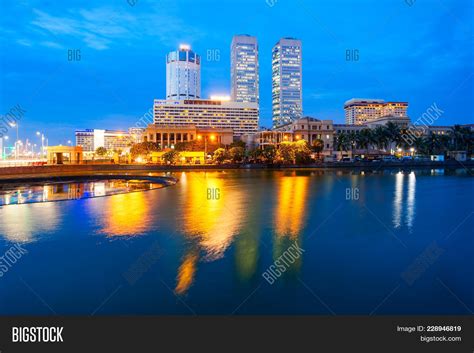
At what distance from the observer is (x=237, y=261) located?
1083 cm

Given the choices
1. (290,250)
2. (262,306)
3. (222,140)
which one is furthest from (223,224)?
(222,140)

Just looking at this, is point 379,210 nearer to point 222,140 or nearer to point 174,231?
point 174,231

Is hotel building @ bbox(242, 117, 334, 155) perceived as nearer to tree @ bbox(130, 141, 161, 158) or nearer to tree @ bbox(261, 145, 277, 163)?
tree @ bbox(130, 141, 161, 158)

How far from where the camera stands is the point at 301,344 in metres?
7.05

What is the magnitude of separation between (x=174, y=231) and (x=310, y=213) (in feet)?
25.2

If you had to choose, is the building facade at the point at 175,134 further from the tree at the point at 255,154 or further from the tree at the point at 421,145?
the tree at the point at 421,145

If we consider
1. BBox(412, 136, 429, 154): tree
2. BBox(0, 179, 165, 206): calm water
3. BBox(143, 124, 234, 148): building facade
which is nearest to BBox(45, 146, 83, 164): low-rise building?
BBox(0, 179, 165, 206): calm water

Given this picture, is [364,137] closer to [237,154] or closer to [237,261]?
[237,154]
